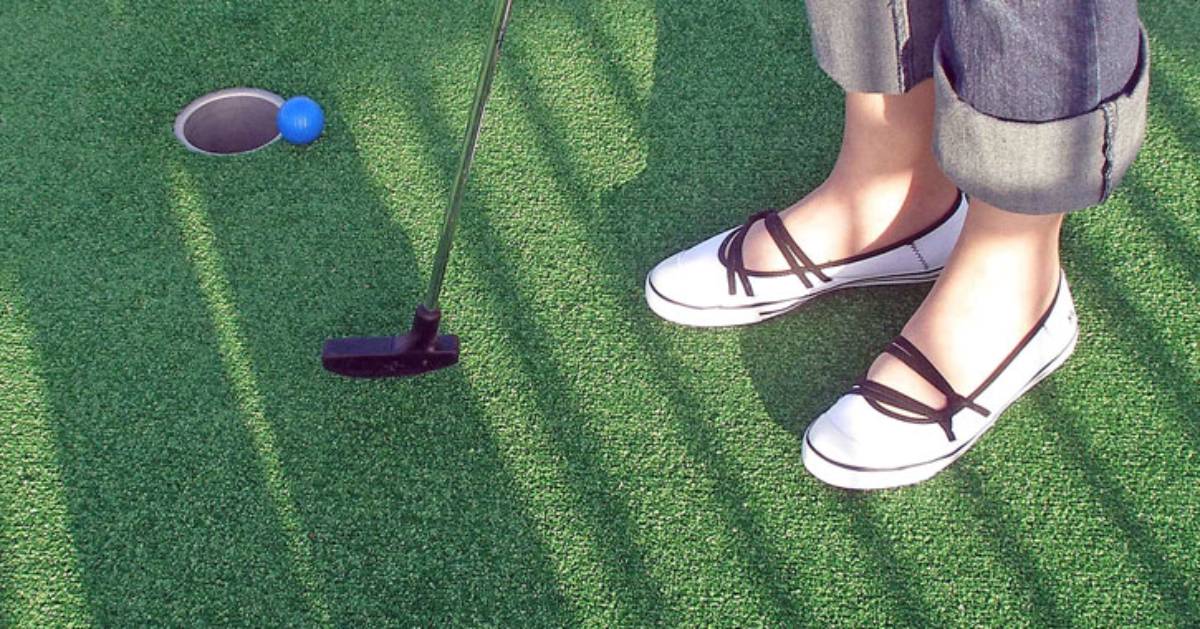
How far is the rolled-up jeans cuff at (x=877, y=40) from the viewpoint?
133cm

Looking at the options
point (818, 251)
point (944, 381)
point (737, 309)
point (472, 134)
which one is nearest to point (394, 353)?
point (472, 134)

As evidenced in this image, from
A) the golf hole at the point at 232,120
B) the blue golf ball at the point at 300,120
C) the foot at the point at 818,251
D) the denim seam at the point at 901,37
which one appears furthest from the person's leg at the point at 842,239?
the golf hole at the point at 232,120

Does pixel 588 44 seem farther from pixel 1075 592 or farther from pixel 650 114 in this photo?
pixel 1075 592

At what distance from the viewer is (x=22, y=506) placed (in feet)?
5.04

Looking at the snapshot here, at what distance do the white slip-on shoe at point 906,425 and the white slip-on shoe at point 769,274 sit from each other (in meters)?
0.20

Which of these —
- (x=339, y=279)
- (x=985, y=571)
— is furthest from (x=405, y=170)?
(x=985, y=571)

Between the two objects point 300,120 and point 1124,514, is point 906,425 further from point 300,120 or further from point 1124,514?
point 300,120

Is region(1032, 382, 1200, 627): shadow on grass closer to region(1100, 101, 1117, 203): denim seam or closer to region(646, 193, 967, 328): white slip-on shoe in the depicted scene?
region(646, 193, 967, 328): white slip-on shoe

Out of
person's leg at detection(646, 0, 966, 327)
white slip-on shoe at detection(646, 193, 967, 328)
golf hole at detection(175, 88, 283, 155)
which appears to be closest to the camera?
person's leg at detection(646, 0, 966, 327)

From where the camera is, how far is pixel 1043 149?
1228 mm

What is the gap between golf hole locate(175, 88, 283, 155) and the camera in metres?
2.08

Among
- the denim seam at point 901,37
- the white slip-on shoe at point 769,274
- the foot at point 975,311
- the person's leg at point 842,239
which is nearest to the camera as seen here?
the denim seam at point 901,37

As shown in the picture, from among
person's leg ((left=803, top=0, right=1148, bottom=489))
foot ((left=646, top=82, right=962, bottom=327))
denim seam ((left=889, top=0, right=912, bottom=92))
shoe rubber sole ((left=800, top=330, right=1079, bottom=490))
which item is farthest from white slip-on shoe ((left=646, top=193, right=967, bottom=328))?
denim seam ((left=889, top=0, right=912, bottom=92))

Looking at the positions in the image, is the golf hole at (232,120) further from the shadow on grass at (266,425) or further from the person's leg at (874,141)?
the person's leg at (874,141)
